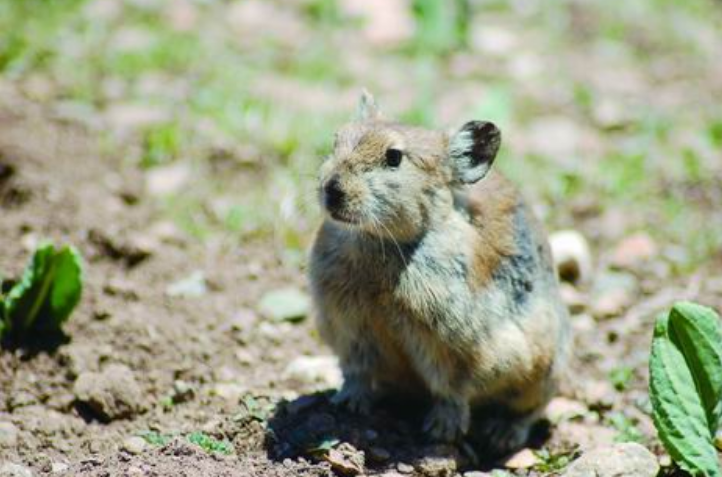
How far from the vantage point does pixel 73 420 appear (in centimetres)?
519

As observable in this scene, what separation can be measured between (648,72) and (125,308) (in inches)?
219

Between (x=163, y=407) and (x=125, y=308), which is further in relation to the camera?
(x=125, y=308)

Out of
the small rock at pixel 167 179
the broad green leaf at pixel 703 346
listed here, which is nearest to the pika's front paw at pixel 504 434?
the broad green leaf at pixel 703 346

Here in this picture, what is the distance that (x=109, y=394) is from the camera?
A: 5.26m

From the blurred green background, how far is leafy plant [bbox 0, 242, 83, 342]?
1.55 metres

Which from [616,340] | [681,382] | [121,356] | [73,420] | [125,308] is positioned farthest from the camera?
[616,340]

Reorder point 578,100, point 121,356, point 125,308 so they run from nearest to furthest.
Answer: point 121,356
point 125,308
point 578,100

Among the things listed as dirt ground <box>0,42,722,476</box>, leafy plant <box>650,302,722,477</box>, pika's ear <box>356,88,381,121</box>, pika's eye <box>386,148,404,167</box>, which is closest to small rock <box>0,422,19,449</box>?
dirt ground <box>0,42,722,476</box>

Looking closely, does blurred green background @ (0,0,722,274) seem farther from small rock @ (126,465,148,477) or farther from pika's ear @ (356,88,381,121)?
small rock @ (126,465,148,477)

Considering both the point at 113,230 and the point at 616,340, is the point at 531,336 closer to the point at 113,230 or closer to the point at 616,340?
the point at 616,340

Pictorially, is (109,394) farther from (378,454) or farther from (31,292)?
(378,454)

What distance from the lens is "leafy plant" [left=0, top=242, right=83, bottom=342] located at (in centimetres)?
548

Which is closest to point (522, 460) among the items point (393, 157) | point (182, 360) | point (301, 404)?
point (301, 404)

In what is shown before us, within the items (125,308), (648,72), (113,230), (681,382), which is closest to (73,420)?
(125,308)
